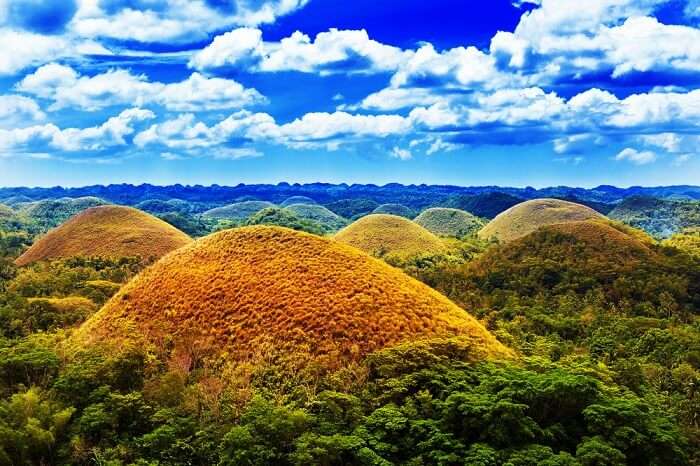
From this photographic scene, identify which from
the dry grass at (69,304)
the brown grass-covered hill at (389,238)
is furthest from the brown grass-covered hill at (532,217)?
the dry grass at (69,304)

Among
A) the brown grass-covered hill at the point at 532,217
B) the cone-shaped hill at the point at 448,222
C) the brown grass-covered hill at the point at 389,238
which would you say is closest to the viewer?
the brown grass-covered hill at the point at 389,238

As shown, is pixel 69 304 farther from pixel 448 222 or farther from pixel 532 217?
pixel 448 222

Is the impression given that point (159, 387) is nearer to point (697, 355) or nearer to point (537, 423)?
point (537, 423)

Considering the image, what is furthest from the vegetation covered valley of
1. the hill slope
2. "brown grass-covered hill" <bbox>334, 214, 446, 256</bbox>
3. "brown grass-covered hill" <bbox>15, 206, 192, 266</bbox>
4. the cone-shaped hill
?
the hill slope

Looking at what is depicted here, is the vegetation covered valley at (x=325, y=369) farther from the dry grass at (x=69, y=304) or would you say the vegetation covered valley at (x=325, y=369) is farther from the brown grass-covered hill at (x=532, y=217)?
the brown grass-covered hill at (x=532, y=217)

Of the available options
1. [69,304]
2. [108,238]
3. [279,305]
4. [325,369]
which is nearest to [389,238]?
[108,238]

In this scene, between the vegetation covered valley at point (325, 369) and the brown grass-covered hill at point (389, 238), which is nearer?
the vegetation covered valley at point (325, 369)

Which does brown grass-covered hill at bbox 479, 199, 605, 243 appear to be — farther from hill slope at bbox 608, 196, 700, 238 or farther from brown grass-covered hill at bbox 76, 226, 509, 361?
brown grass-covered hill at bbox 76, 226, 509, 361
